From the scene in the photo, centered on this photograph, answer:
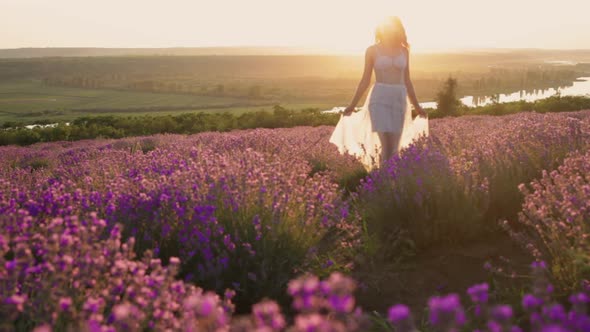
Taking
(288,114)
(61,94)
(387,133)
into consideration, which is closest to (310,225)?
(387,133)

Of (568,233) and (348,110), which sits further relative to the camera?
(348,110)

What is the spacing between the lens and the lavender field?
167cm

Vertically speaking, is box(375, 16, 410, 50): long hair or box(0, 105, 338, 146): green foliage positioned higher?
box(375, 16, 410, 50): long hair

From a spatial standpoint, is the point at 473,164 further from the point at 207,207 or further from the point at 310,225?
the point at 207,207

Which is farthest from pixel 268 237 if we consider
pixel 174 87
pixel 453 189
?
pixel 174 87

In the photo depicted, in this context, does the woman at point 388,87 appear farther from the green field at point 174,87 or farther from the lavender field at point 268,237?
the green field at point 174,87

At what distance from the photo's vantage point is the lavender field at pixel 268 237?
5.47 feet

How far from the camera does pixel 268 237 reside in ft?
10.7

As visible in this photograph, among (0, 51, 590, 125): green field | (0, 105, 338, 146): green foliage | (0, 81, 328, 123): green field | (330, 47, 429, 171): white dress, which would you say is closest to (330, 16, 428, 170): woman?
(330, 47, 429, 171): white dress

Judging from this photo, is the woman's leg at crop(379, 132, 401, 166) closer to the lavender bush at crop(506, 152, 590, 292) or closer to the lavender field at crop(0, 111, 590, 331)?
the lavender field at crop(0, 111, 590, 331)

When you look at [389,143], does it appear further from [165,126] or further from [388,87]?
[165,126]

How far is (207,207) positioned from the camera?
3.05m

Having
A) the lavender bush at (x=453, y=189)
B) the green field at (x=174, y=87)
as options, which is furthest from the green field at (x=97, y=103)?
the lavender bush at (x=453, y=189)

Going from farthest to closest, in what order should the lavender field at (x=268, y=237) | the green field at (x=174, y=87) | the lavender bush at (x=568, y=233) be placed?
1. the green field at (x=174, y=87)
2. the lavender bush at (x=568, y=233)
3. the lavender field at (x=268, y=237)
